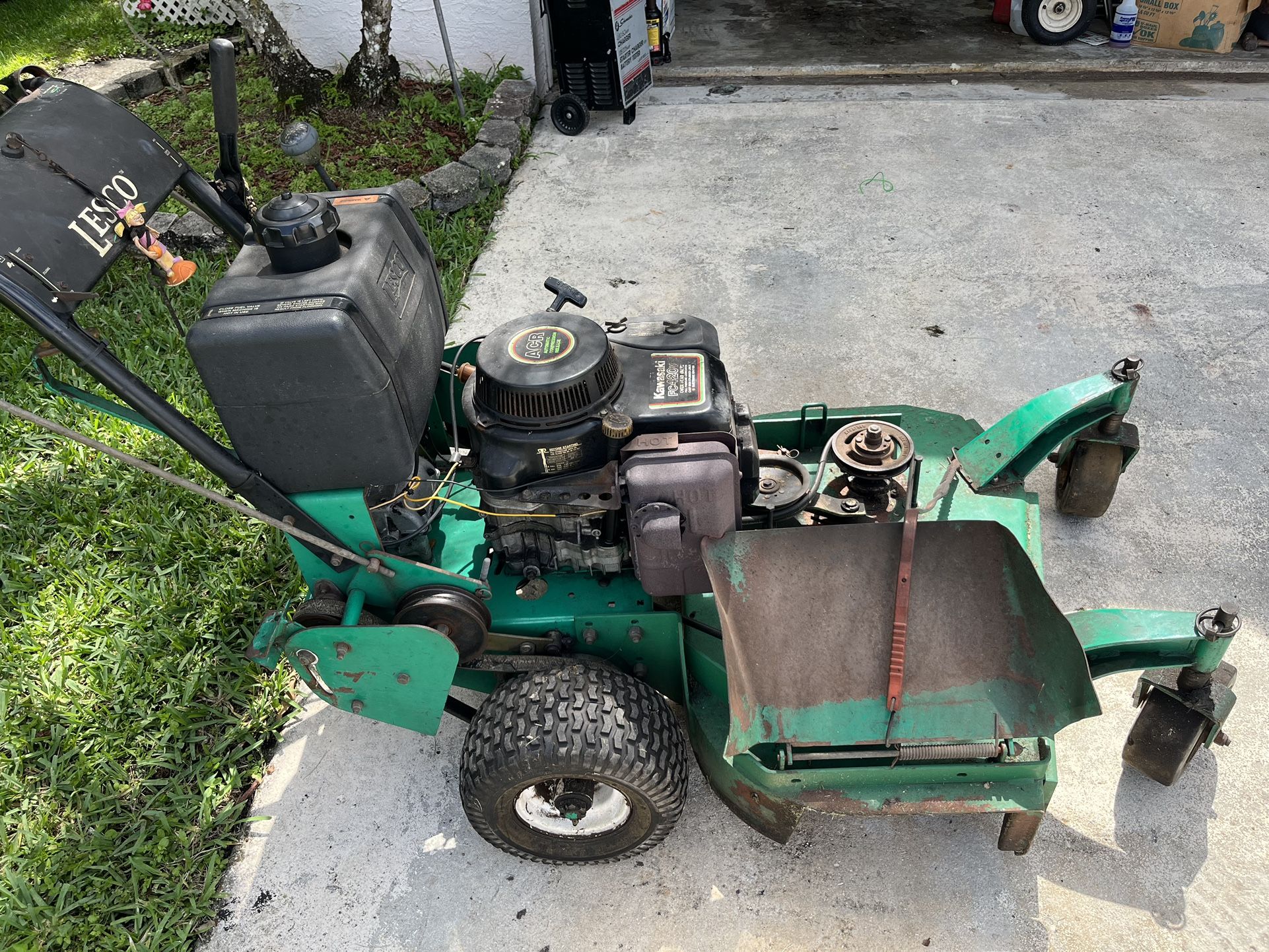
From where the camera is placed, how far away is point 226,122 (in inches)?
104

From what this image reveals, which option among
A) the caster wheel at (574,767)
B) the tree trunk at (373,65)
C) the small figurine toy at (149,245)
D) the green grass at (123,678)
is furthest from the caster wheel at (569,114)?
the caster wheel at (574,767)

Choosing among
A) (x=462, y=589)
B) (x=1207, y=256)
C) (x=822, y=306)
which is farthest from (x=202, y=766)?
(x=1207, y=256)

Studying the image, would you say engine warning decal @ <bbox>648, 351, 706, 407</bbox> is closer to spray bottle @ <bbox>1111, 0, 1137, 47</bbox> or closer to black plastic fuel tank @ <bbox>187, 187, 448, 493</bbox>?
black plastic fuel tank @ <bbox>187, 187, 448, 493</bbox>

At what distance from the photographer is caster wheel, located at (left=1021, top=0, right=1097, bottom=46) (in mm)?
7559

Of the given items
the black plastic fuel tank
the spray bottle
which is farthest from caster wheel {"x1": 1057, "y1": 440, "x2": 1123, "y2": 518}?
the spray bottle

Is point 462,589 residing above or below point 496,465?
below

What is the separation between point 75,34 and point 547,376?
907cm

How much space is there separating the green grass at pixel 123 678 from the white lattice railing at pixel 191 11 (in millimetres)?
5203

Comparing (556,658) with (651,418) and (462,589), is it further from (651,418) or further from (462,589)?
(651,418)

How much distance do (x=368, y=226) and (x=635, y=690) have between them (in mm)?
1411

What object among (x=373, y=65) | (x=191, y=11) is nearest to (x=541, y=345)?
(x=373, y=65)

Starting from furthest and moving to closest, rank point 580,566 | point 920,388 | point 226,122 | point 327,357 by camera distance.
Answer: point 920,388, point 580,566, point 226,122, point 327,357

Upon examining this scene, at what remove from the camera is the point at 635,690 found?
2.61 m

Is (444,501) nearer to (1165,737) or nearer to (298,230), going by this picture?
(298,230)
